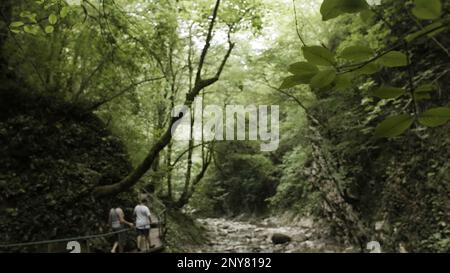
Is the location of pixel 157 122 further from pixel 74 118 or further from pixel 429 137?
pixel 429 137

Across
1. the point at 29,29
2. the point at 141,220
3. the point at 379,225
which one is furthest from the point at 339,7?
the point at 379,225

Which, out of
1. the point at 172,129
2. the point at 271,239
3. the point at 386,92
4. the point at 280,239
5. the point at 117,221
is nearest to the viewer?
the point at 386,92

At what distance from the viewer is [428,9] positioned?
0.44m

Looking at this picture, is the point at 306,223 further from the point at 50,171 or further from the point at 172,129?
the point at 50,171

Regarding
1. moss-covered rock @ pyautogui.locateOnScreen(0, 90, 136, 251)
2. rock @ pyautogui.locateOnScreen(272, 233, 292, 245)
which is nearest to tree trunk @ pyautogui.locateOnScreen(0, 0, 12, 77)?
moss-covered rock @ pyautogui.locateOnScreen(0, 90, 136, 251)

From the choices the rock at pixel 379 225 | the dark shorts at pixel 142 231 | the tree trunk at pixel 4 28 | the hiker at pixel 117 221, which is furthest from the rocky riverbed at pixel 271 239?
the tree trunk at pixel 4 28

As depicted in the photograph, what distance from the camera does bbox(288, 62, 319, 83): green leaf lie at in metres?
0.51

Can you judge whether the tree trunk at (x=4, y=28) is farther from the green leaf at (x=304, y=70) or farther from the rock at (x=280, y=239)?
the rock at (x=280, y=239)

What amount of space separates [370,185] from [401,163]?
62.0 inches

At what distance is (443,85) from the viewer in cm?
715

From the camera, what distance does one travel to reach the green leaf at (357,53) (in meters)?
0.50

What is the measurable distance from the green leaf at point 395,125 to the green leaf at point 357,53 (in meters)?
0.10

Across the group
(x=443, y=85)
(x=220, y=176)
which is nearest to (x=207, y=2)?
(x=443, y=85)

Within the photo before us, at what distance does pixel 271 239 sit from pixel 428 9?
43.4 ft
